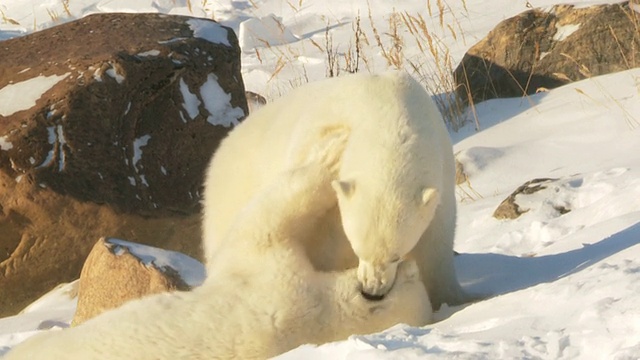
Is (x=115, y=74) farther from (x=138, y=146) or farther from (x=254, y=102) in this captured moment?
(x=254, y=102)

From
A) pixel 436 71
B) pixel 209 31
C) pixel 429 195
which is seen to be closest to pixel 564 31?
pixel 436 71

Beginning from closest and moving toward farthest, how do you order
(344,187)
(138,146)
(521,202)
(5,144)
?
(344,187) < (521,202) < (5,144) < (138,146)

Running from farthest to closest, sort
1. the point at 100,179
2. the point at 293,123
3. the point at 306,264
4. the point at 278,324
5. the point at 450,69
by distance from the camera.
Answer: the point at 450,69 → the point at 100,179 → the point at 293,123 → the point at 306,264 → the point at 278,324

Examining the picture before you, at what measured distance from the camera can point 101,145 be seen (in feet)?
23.8

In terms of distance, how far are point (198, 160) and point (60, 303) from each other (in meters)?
1.44

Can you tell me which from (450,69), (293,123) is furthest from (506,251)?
(450,69)

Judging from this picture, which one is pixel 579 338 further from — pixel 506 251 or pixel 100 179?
pixel 100 179

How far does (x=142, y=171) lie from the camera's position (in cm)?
738

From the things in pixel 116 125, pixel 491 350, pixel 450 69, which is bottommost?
pixel 450 69

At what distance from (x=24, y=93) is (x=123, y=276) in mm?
2157

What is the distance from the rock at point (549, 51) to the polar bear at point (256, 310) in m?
5.21

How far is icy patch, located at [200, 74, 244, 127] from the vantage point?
7668 mm

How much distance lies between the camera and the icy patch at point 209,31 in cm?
790

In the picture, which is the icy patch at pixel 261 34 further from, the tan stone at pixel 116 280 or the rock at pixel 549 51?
the tan stone at pixel 116 280
